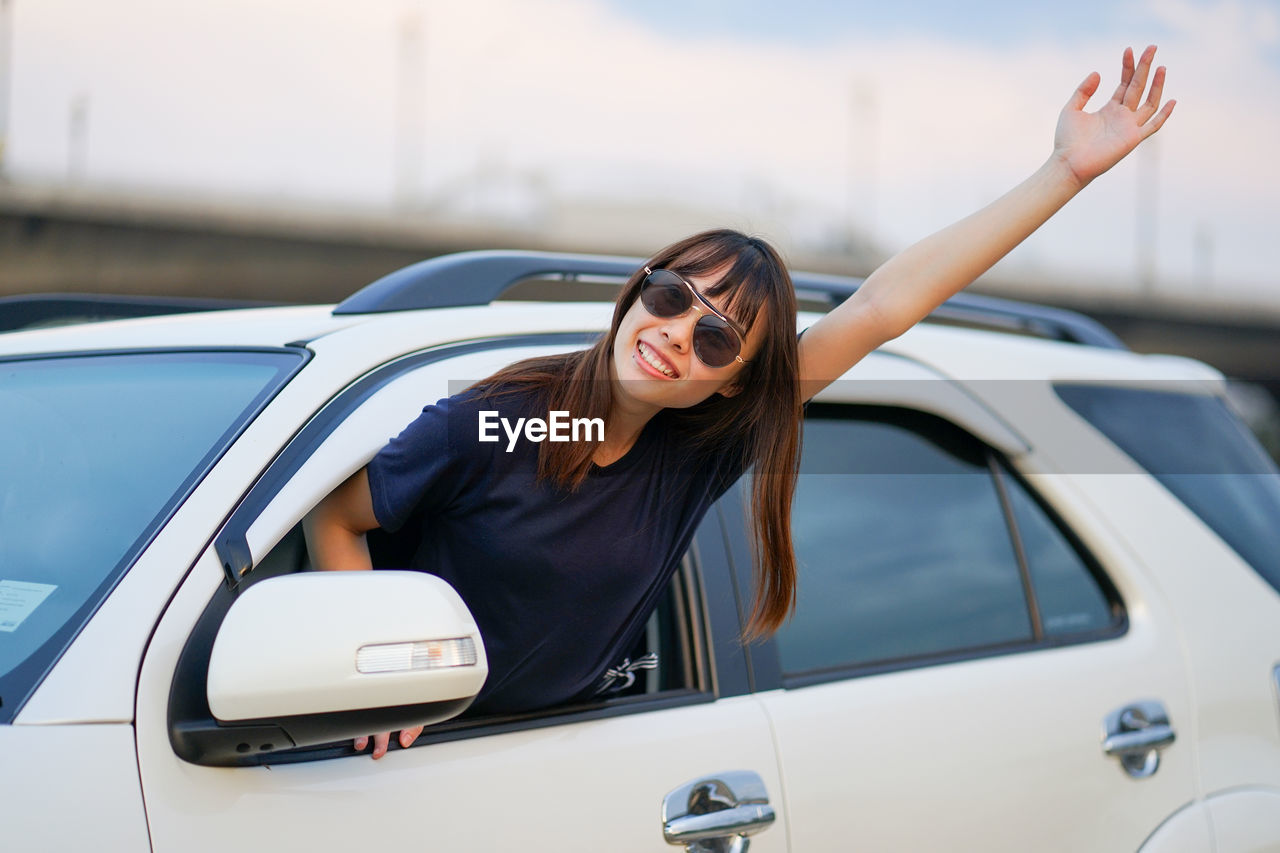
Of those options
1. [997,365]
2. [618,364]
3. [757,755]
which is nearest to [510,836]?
[757,755]

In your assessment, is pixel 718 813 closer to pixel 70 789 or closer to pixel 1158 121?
pixel 70 789

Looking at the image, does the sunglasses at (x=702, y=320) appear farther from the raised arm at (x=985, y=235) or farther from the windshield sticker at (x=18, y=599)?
the windshield sticker at (x=18, y=599)

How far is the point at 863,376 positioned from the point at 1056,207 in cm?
60

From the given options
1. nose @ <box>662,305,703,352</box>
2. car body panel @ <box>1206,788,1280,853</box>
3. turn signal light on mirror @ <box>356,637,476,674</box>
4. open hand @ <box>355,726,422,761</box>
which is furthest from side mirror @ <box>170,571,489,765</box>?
car body panel @ <box>1206,788,1280,853</box>

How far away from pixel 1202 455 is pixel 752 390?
152 cm

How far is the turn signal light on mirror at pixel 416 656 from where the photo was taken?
1.47 m

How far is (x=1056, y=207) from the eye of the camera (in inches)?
82.6

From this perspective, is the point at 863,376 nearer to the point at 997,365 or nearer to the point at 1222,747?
the point at 997,365

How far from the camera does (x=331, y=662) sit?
1454 millimetres

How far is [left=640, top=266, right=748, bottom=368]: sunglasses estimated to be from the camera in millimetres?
2039

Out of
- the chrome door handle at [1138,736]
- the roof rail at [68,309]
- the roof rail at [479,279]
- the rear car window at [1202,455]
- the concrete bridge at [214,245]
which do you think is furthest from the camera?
the concrete bridge at [214,245]

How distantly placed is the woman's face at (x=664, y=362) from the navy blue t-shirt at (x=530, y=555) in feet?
0.51

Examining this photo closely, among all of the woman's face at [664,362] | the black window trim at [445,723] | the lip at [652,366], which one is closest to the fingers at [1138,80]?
the woman's face at [664,362]

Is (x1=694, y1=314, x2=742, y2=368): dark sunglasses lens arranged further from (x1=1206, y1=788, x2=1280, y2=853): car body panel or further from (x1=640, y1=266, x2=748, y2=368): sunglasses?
(x1=1206, y1=788, x2=1280, y2=853): car body panel
